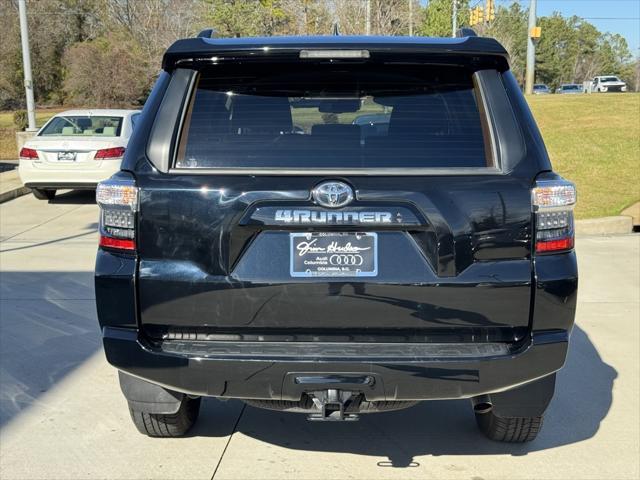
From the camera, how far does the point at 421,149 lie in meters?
3.11

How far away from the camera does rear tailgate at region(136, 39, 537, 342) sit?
2.95 meters

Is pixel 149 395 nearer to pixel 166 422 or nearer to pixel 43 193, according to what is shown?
pixel 166 422

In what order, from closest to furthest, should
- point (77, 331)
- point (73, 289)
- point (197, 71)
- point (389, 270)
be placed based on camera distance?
point (389, 270) → point (197, 71) → point (77, 331) → point (73, 289)

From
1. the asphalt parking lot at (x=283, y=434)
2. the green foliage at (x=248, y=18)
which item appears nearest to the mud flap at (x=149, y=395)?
the asphalt parking lot at (x=283, y=434)

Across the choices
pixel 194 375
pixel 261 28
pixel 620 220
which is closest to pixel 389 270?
pixel 194 375

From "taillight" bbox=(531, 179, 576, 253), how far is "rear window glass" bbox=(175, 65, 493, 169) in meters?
0.25

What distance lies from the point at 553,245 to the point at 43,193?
11244mm

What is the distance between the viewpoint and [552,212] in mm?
3057

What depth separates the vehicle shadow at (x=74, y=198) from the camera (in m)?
12.9

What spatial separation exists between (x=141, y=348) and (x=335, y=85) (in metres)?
1.38

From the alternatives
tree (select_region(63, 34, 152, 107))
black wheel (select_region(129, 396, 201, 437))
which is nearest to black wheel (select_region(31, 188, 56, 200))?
black wheel (select_region(129, 396, 201, 437))

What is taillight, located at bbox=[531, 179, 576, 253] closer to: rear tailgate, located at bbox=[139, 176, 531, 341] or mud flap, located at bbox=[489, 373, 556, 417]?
rear tailgate, located at bbox=[139, 176, 531, 341]

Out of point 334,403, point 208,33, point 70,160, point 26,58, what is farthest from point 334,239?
point 26,58

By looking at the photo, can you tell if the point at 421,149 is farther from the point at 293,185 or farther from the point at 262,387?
the point at 262,387
